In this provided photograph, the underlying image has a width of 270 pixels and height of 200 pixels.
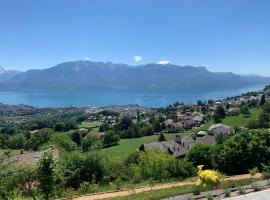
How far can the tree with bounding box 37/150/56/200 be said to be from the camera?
995 cm

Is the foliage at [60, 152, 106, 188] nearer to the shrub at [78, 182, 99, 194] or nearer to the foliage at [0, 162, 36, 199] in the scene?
the shrub at [78, 182, 99, 194]

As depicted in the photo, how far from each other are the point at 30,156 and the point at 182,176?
12376 millimetres

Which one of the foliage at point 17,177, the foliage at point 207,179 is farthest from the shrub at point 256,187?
the foliage at point 17,177

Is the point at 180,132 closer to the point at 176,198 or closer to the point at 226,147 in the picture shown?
the point at 226,147

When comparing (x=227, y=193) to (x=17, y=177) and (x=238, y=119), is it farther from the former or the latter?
(x=238, y=119)

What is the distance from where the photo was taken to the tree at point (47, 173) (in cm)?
995

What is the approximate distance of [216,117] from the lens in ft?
242

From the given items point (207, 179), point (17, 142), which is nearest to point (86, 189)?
point (207, 179)

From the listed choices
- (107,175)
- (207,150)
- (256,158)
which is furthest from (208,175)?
(207,150)

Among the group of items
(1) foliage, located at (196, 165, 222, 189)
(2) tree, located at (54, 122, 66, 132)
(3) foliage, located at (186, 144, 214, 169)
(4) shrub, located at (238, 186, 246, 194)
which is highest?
(1) foliage, located at (196, 165, 222, 189)

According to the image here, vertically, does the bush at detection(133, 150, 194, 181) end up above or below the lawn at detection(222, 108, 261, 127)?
above

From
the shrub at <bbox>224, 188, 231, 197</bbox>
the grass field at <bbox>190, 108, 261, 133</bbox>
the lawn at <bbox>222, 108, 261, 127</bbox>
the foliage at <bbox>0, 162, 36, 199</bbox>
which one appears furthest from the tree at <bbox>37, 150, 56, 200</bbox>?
the lawn at <bbox>222, 108, 261, 127</bbox>

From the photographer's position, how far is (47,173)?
1003cm

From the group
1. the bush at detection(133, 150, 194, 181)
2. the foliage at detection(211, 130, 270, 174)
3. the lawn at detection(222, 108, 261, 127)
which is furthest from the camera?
the lawn at detection(222, 108, 261, 127)
